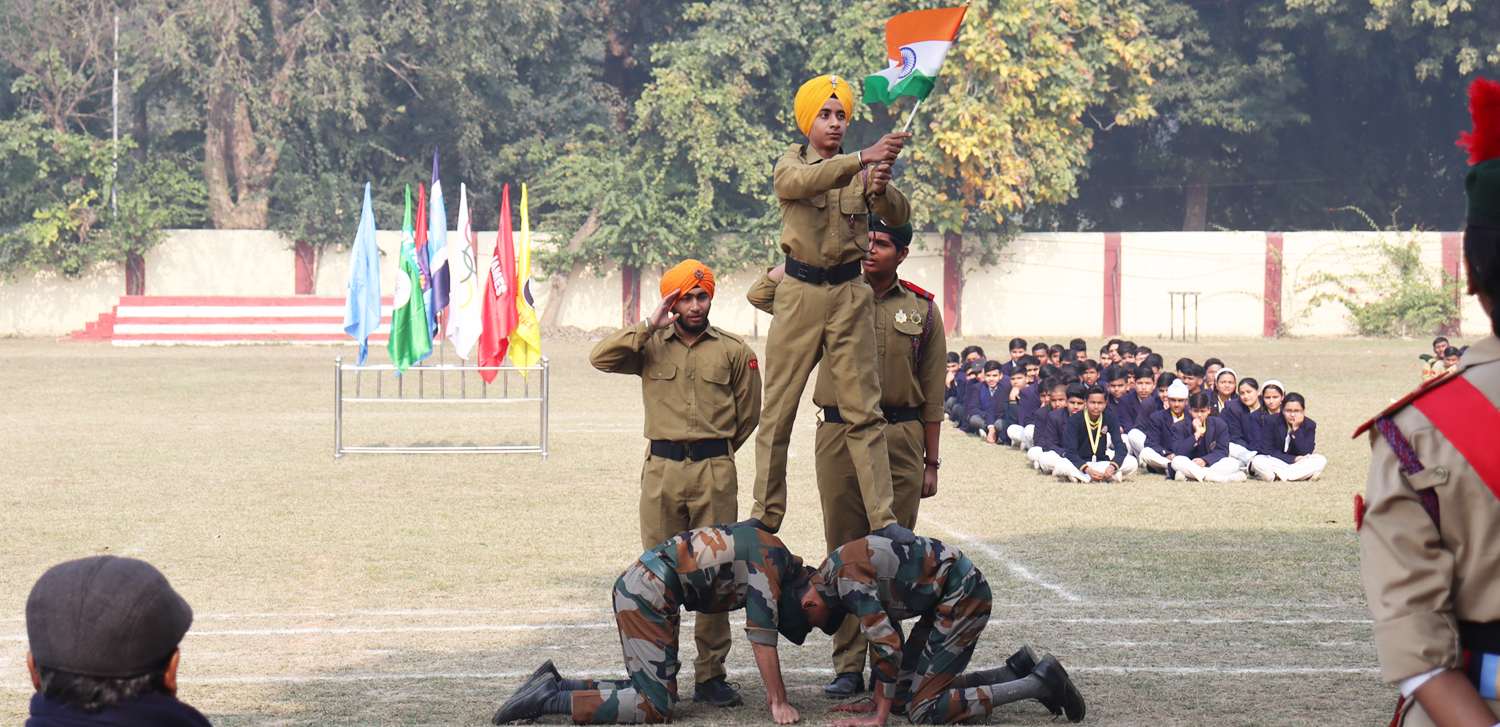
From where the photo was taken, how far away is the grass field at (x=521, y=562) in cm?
554

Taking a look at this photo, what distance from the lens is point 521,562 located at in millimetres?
8281

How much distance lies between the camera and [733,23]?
33.8 m

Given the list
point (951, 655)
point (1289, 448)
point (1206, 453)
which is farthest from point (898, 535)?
point (1289, 448)

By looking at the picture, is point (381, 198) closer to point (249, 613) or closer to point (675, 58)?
point (675, 58)

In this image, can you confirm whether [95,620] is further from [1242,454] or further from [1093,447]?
[1242,454]

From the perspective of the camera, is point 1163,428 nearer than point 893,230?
No

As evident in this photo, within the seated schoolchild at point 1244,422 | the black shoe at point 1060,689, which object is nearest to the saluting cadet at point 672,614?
the black shoe at point 1060,689

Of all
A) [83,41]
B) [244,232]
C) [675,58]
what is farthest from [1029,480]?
[83,41]

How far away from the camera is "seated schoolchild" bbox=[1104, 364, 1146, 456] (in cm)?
1255

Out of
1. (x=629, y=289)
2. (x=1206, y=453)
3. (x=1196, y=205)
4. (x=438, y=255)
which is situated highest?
(x=1196, y=205)

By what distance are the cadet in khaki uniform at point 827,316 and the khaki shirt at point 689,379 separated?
37 centimetres

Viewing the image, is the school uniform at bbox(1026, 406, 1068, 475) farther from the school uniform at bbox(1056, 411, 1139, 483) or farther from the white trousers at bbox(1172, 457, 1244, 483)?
the white trousers at bbox(1172, 457, 1244, 483)

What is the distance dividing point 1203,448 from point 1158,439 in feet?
1.41

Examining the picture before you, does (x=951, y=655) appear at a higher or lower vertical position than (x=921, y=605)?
lower
